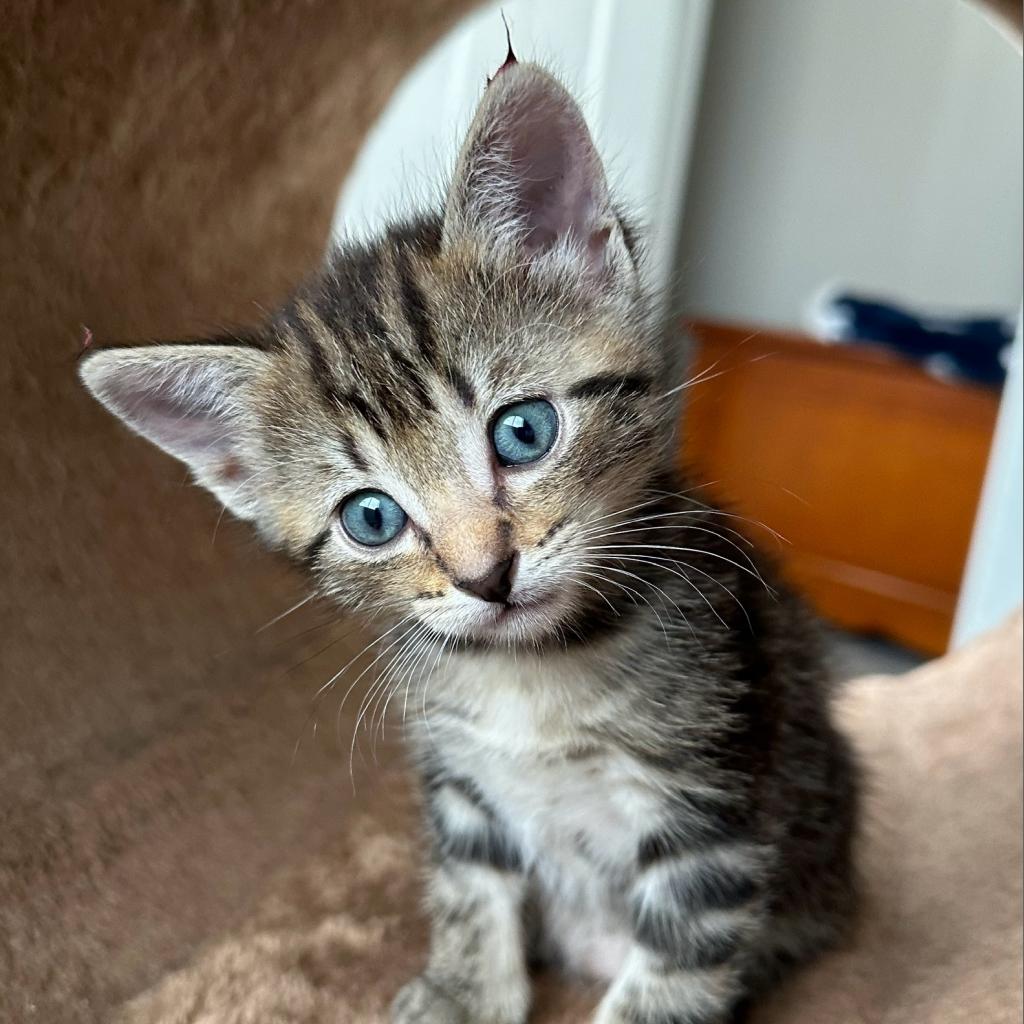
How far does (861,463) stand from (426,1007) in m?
2.07

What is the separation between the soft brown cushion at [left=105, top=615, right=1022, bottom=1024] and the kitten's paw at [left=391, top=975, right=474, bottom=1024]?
24 millimetres

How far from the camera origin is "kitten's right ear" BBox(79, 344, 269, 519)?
0.80 meters

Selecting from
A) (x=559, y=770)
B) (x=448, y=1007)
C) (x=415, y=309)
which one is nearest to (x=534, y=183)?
(x=415, y=309)

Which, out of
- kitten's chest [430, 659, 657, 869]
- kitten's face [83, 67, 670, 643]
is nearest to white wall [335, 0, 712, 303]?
kitten's face [83, 67, 670, 643]

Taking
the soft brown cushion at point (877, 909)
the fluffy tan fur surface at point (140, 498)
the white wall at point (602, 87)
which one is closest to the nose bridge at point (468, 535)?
the fluffy tan fur surface at point (140, 498)

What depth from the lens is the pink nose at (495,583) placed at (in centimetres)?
72

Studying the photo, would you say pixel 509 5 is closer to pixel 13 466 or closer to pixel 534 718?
pixel 13 466

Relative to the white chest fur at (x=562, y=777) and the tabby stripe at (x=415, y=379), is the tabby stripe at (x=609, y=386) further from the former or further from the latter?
the white chest fur at (x=562, y=777)

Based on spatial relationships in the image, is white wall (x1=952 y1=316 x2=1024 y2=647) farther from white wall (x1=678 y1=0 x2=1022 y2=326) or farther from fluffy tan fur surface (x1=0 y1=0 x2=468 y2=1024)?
white wall (x1=678 y1=0 x2=1022 y2=326)

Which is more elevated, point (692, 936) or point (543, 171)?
point (543, 171)

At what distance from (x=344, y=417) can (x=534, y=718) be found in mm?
299

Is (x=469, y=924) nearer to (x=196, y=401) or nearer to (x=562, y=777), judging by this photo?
(x=562, y=777)

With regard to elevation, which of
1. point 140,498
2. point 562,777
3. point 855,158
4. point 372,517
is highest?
point 855,158

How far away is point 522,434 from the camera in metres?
0.77
